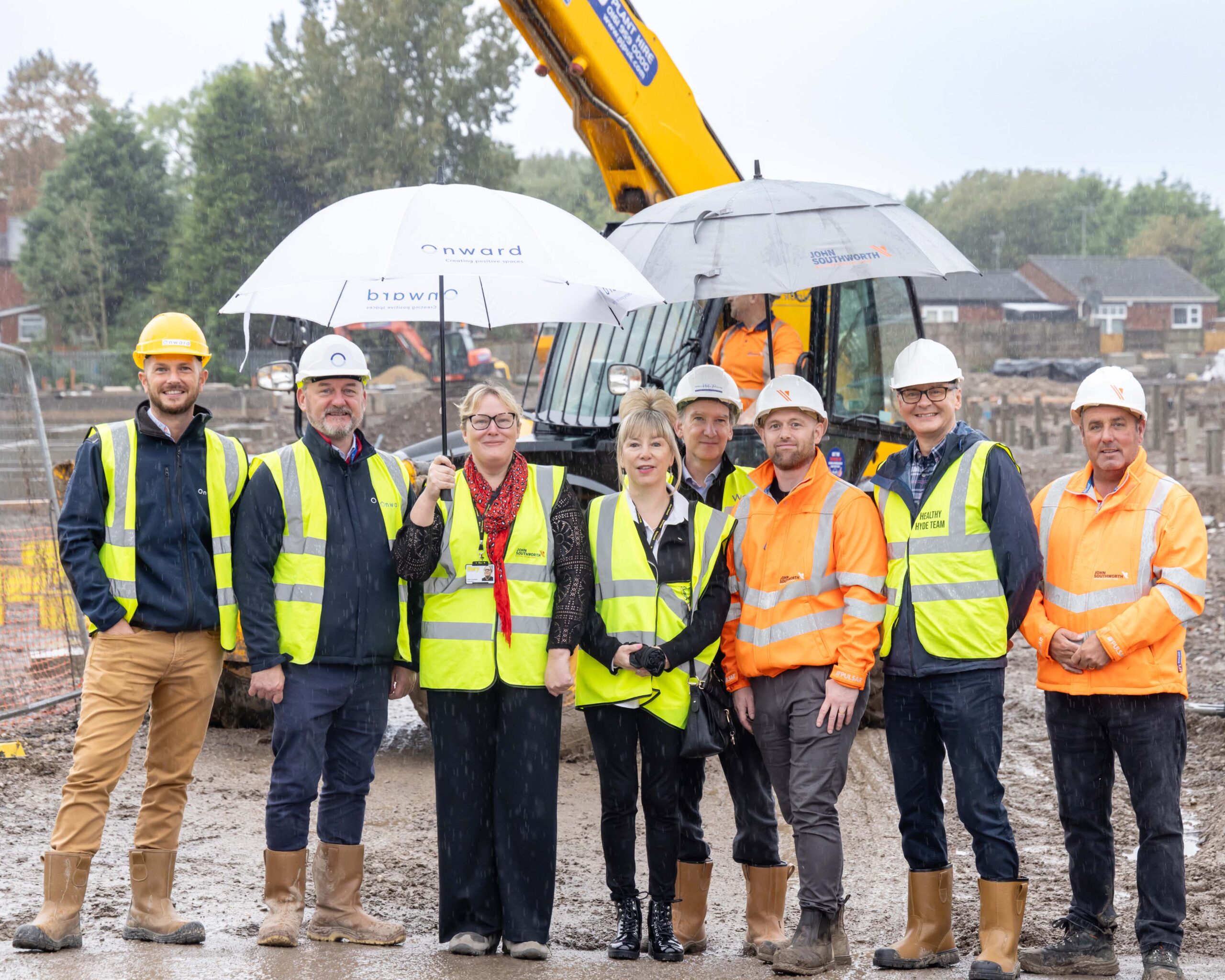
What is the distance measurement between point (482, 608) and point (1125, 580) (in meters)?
2.21

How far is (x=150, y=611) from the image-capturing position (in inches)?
191

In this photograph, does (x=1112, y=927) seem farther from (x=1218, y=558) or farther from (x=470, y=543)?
(x=1218, y=558)

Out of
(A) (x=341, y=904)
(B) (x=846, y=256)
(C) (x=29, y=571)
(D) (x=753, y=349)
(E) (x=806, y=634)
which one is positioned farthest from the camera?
(C) (x=29, y=571)

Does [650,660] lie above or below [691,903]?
above

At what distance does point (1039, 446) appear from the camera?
29.3 metres

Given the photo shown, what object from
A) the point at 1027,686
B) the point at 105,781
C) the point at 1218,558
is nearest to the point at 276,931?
the point at 105,781

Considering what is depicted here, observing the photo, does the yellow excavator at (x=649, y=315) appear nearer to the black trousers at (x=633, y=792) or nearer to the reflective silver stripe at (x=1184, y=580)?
the black trousers at (x=633, y=792)

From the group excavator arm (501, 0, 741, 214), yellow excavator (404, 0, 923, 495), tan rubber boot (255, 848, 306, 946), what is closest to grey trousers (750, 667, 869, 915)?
tan rubber boot (255, 848, 306, 946)

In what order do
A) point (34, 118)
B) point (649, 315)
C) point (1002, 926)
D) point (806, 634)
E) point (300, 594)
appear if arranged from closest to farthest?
point (1002, 926), point (806, 634), point (300, 594), point (649, 315), point (34, 118)

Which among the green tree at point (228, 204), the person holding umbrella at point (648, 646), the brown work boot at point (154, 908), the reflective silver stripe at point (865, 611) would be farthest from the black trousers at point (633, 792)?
the green tree at point (228, 204)

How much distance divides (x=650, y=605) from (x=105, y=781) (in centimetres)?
202

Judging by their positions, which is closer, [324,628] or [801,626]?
[801,626]

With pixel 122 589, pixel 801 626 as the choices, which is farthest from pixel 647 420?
pixel 122 589

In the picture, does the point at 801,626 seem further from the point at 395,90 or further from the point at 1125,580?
the point at 395,90
